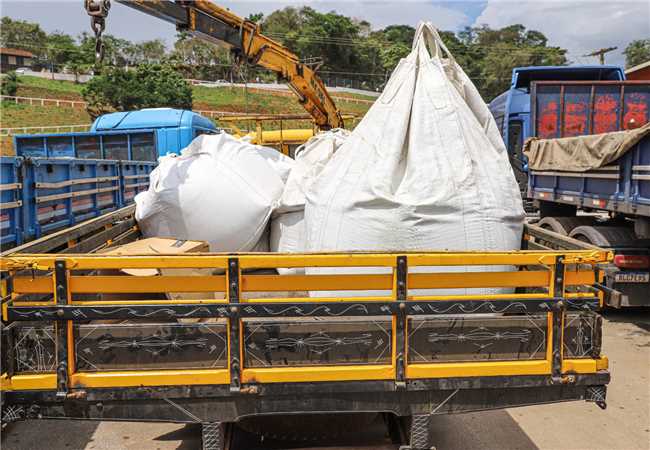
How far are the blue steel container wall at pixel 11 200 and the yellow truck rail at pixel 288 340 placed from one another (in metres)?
1.68

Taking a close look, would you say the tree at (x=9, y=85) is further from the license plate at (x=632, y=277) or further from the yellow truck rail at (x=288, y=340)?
the yellow truck rail at (x=288, y=340)

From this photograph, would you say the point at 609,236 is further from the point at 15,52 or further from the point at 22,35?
the point at 22,35

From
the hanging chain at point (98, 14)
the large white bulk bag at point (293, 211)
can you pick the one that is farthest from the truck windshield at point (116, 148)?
the large white bulk bag at point (293, 211)

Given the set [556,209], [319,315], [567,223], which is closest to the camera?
[319,315]

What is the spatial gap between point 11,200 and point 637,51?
56.8m

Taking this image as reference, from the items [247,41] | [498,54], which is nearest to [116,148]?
[247,41]

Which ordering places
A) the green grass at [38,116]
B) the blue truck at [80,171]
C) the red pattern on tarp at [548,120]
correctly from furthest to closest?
the green grass at [38,116] → the red pattern on tarp at [548,120] → the blue truck at [80,171]

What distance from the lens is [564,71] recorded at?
27.2 ft

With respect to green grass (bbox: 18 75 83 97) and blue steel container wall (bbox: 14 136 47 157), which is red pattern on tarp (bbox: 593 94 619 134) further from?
green grass (bbox: 18 75 83 97)

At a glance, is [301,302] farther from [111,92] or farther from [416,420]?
[111,92]

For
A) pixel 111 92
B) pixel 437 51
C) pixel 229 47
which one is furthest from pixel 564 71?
pixel 111 92

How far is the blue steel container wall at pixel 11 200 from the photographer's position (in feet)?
10.9

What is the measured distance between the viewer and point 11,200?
3434 mm

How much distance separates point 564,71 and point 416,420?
312 inches
